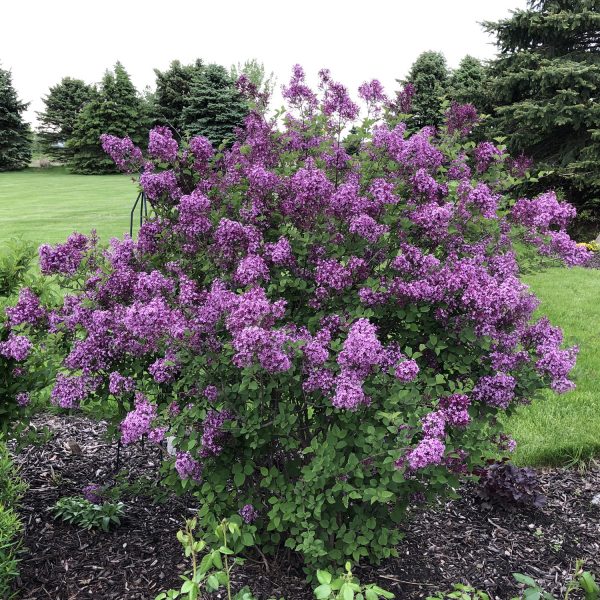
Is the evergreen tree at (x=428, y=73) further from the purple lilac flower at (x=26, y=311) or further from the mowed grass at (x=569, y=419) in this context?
the purple lilac flower at (x=26, y=311)

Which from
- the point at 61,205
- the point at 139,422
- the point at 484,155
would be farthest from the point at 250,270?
the point at 61,205

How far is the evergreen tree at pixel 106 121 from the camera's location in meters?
35.3

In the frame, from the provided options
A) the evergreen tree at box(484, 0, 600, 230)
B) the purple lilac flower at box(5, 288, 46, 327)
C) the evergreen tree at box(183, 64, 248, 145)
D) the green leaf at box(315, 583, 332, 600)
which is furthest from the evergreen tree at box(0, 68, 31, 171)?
the green leaf at box(315, 583, 332, 600)

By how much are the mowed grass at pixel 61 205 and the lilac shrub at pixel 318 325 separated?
756cm

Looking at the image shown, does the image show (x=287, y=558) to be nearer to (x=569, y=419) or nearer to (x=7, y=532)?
(x=7, y=532)

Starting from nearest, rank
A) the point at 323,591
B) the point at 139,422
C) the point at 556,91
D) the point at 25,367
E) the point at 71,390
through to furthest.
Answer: the point at 323,591
the point at 139,422
the point at 71,390
the point at 25,367
the point at 556,91

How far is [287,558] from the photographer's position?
3.06 m

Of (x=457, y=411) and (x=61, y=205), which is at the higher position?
(x=457, y=411)

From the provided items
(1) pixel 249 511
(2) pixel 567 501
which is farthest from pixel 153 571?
(2) pixel 567 501

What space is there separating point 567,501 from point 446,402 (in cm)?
202

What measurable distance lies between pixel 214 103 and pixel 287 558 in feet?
92.5

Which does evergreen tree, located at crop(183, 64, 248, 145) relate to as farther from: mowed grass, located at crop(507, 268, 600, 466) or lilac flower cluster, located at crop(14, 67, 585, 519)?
lilac flower cluster, located at crop(14, 67, 585, 519)

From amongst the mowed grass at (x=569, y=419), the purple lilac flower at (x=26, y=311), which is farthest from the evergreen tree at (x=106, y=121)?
the purple lilac flower at (x=26, y=311)

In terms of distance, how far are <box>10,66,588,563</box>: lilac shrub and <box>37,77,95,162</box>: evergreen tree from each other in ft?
129
